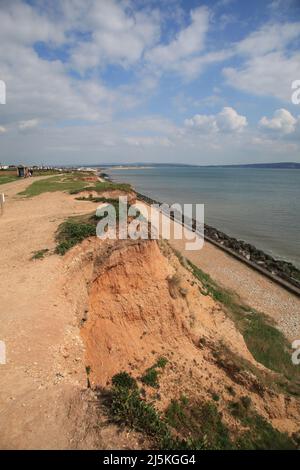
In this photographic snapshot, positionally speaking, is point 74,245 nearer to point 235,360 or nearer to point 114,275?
point 114,275

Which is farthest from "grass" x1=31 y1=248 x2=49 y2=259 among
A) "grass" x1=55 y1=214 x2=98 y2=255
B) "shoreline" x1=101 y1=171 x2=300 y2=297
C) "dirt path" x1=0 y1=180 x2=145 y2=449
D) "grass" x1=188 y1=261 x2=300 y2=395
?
"shoreline" x1=101 y1=171 x2=300 y2=297

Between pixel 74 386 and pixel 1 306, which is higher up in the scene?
pixel 1 306

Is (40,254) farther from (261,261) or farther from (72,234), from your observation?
(261,261)

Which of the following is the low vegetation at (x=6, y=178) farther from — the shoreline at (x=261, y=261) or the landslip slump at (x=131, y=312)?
the landslip slump at (x=131, y=312)

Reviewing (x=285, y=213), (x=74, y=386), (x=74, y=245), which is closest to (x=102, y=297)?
(x=74, y=245)

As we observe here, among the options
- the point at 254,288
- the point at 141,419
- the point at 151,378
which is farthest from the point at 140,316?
the point at 254,288

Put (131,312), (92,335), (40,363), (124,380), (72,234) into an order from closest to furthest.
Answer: (40,363)
(124,380)
(92,335)
(131,312)
(72,234)

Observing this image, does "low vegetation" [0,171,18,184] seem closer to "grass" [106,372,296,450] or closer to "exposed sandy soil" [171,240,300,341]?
"exposed sandy soil" [171,240,300,341]

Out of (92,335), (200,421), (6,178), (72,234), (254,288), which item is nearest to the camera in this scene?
(200,421)
